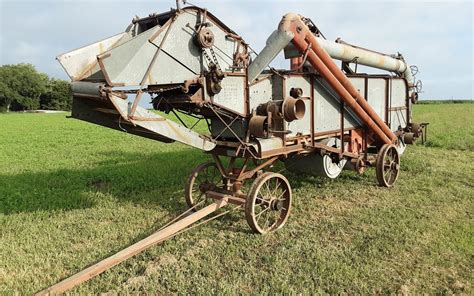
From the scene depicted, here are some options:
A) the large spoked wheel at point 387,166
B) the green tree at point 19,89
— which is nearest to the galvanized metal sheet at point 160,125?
the large spoked wheel at point 387,166

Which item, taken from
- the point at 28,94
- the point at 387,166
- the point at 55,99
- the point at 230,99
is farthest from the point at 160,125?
the point at 28,94

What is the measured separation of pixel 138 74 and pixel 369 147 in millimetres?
6129

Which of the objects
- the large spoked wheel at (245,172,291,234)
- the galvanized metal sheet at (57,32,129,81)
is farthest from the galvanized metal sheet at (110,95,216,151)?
the large spoked wheel at (245,172,291,234)

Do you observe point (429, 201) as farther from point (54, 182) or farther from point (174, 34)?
point (54, 182)

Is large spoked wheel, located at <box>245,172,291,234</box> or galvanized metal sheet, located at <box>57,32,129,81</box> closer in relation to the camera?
galvanized metal sheet, located at <box>57,32,129,81</box>

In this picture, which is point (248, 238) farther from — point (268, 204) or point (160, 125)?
point (160, 125)

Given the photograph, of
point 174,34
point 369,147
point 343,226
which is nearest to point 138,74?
point 174,34

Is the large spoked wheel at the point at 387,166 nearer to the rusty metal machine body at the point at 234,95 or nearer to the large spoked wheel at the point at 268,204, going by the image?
the rusty metal machine body at the point at 234,95

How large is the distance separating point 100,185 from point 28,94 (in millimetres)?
79140

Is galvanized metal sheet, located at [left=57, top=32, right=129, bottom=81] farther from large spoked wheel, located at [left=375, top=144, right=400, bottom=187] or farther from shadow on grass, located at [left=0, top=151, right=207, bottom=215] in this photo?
large spoked wheel, located at [left=375, top=144, right=400, bottom=187]

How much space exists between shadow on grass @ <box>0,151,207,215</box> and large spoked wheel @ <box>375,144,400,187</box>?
13.0 feet


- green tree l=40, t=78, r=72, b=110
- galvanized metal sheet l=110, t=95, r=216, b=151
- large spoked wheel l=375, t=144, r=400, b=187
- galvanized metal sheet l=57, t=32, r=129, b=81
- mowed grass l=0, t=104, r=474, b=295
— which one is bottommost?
mowed grass l=0, t=104, r=474, b=295

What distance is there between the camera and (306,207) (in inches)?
269

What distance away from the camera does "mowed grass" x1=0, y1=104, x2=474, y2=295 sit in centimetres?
427
